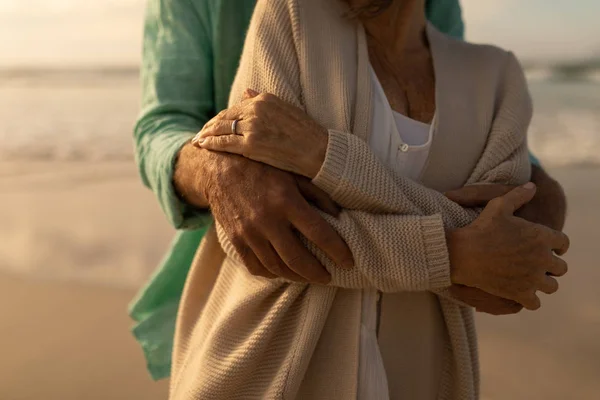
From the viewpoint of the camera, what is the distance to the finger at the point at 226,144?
28.8 inches

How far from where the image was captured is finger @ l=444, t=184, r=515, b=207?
0.78 meters

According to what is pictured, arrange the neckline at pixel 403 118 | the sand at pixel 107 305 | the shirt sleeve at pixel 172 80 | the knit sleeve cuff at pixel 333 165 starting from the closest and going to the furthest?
the knit sleeve cuff at pixel 333 165, the neckline at pixel 403 118, the shirt sleeve at pixel 172 80, the sand at pixel 107 305

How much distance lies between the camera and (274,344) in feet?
2.63

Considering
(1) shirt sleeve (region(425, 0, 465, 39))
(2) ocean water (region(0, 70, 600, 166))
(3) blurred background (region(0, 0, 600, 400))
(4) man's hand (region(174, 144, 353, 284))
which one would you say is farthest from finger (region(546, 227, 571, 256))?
(2) ocean water (region(0, 70, 600, 166))

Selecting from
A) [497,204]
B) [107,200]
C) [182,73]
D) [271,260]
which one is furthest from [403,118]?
[107,200]

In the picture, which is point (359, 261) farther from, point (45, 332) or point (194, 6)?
point (45, 332)

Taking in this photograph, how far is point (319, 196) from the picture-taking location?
74 cm

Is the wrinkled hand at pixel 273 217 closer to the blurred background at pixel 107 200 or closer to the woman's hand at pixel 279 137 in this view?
the woman's hand at pixel 279 137

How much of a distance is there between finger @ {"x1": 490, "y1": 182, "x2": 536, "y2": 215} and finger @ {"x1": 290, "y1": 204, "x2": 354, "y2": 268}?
0.73 ft

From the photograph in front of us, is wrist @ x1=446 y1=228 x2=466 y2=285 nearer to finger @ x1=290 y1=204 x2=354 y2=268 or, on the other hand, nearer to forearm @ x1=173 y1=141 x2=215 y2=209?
finger @ x1=290 y1=204 x2=354 y2=268

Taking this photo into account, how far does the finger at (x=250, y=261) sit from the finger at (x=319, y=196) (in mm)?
112

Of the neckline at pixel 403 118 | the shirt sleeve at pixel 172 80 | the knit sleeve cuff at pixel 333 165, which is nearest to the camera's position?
the knit sleeve cuff at pixel 333 165

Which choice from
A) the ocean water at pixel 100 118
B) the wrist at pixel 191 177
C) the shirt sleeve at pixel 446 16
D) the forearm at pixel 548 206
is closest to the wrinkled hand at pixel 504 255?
the forearm at pixel 548 206

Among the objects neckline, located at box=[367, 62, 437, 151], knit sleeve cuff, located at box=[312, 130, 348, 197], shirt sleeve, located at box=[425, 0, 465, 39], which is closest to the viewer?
knit sleeve cuff, located at box=[312, 130, 348, 197]
